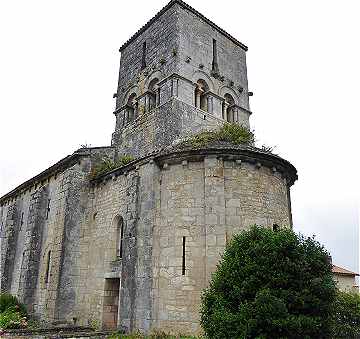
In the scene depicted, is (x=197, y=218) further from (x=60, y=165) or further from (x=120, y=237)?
(x=60, y=165)

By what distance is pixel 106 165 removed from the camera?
56.8 ft

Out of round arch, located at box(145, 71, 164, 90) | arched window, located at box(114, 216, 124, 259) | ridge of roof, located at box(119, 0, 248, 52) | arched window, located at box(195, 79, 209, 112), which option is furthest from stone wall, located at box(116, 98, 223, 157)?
ridge of roof, located at box(119, 0, 248, 52)

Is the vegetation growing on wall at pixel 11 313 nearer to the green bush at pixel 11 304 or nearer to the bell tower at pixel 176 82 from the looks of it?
the green bush at pixel 11 304

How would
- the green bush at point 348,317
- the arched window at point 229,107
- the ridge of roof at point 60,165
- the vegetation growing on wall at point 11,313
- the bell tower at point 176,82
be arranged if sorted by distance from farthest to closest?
the arched window at point 229,107
the bell tower at point 176,82
the ridge of roof at point 60,165
the green bush at point 348,317
the vegetation growing on wall at point 11,313

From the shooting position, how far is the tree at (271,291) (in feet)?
27.7

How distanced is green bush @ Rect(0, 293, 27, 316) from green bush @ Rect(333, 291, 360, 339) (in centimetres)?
1375

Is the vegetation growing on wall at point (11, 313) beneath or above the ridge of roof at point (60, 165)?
beneath

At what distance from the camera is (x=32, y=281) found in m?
17.4

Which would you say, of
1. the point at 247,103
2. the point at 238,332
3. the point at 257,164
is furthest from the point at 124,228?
the point at 247,103

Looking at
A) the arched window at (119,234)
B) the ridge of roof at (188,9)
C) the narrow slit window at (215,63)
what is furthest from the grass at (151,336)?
the ridge of roof at (188,9)

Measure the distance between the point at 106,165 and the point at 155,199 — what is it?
431cm

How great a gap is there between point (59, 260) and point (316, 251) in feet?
34.0

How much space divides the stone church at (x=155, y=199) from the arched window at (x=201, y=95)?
0.19 feet

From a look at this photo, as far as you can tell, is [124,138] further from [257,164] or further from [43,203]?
[257,164]
